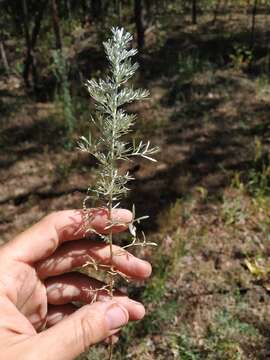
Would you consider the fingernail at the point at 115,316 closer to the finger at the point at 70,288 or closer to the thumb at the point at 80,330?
the thumb at the point at 80,330

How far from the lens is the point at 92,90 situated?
6.27ft

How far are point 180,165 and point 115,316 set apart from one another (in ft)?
15.1

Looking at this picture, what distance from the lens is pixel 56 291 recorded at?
2.92 metres

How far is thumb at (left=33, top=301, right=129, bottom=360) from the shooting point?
1.94 metres

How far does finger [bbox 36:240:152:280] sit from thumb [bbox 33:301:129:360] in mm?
480

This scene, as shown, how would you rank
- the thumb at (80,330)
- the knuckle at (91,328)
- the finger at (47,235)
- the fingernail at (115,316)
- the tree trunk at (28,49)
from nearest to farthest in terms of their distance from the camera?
the thumb at (80,330), the knuckle at (91,328), the fingernail at (115,316), the finger at (47,235), the tree trunk at (28,49)

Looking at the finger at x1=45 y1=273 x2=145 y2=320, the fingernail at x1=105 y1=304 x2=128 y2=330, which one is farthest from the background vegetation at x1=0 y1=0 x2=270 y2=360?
the fingernail at x1=105 y1=304 x2=128 y2=330

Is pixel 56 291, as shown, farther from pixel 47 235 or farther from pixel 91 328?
pixel 91 328

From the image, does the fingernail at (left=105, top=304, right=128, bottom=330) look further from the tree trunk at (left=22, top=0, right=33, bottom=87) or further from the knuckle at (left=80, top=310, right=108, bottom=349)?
the tree trunk at (left=22, top=0, right=33, bottom=87)

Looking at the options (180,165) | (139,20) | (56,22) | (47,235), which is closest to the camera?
(47,235)

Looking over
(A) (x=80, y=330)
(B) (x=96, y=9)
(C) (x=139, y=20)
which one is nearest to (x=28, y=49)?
(C) (x=139, y=20)

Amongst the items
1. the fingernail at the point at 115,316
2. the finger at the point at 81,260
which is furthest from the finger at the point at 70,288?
the fingernail at the point at 115,316

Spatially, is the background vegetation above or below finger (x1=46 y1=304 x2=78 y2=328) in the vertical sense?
below

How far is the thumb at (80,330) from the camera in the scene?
1.94m
